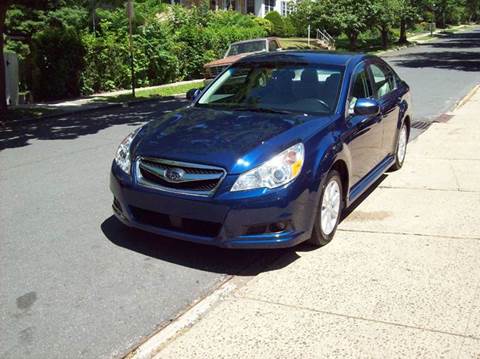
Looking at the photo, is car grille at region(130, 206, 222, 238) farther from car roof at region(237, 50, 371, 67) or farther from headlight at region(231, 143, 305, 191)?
car roof at region(237, 50, 371, 67)

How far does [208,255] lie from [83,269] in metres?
1.00

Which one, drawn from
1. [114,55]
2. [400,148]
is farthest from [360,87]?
[114,55]

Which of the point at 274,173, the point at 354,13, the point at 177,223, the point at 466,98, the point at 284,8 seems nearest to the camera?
the point at 274,173

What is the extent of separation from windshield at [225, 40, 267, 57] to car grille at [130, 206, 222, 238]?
14482 millimetres

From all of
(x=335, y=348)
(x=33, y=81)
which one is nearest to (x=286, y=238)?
(x=335, y=348)

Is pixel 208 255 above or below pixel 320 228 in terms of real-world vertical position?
below

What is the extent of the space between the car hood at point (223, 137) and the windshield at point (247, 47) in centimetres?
1374

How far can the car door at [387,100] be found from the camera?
6332 mm

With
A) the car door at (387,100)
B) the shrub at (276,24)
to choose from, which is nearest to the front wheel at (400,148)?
the car door at (387,100)

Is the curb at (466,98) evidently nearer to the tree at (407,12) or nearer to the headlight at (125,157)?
the headlight at (125,157)

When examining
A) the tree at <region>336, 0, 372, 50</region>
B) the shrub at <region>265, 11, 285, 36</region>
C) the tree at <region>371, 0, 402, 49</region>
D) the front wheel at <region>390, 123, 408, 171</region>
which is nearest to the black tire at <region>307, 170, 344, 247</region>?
the front wheel at <region>390, 123, 408, 171</region>

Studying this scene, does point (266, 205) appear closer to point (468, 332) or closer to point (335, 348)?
point (335, 348)

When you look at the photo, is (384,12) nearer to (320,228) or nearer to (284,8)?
(284,8)

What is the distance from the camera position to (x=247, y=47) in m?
18.9
